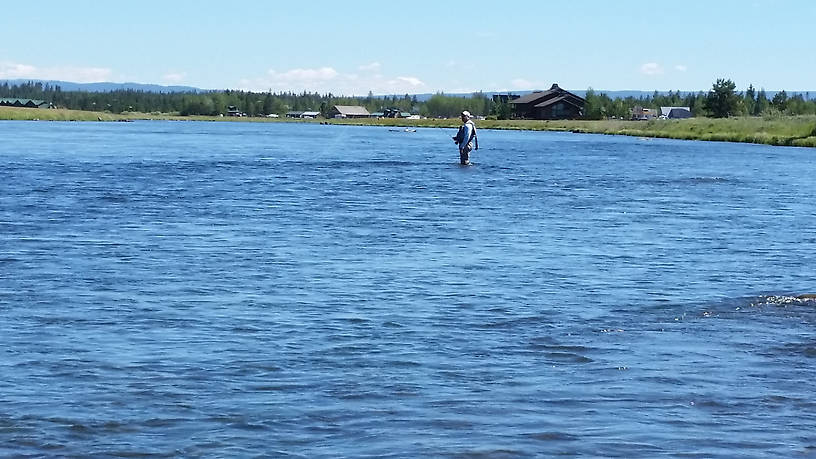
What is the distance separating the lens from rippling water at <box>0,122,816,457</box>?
32.2 feet

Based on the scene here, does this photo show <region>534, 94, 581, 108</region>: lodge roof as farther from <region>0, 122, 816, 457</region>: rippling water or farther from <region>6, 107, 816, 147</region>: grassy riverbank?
<region>0, 122, 816, 457</region>: rippling water

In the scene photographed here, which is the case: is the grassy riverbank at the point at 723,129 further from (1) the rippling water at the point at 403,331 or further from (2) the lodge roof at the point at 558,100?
(1) the rippling water at the point at 403,331

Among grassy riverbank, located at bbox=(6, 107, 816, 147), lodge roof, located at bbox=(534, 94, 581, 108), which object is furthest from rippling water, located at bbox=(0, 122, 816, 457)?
lodge roof, located at bbox=(534, 94, 581, 108)

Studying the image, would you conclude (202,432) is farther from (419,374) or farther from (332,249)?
(332,249)

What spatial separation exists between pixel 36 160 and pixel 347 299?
43.1 meters

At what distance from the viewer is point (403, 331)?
Result: 14094 mm

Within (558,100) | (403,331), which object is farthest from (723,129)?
(403,331)

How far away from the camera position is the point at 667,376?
1194 centimetres

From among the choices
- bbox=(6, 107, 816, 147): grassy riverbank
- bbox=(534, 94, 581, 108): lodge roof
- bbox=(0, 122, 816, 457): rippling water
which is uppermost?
bbox=(534, 94, 581, 108): lodge roof

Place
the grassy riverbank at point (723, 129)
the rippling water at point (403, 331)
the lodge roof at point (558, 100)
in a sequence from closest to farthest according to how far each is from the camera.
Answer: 1. the rippling water at point (403, 331)
2. the grassy riverbank at point (723, 129)
3. the lodge roof at point (558, 100)

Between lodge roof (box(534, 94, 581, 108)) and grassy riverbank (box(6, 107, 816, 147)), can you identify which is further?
lodge roof (box(534, 94, 581, 108))

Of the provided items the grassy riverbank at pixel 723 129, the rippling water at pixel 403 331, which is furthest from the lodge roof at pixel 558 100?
the rippling water at pixel 403 331

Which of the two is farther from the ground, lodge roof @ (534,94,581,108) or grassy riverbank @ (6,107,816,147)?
lodge roof @ (534,94,581,108)

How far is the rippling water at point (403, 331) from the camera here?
982cm
